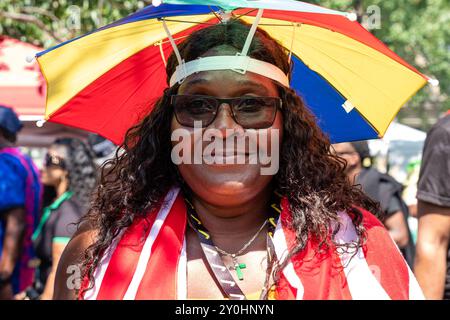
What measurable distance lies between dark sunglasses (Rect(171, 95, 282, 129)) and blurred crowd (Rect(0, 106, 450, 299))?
61.7 inches

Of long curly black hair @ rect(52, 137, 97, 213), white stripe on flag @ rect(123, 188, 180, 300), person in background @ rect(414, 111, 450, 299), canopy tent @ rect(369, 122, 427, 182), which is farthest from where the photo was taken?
canopy tent @ rect(369, 122, 427, 182)

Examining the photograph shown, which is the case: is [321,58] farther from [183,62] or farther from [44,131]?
[44,131]

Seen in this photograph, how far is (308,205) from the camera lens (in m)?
2.49

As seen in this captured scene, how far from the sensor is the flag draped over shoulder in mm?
2260

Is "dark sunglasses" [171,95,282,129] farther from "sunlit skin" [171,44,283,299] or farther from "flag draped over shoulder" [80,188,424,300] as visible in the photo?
"flag draped over shoulder" [80,188,424,300]

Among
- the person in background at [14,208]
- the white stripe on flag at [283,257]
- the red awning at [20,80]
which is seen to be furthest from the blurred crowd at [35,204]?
the white stripe on flag at [283,257]

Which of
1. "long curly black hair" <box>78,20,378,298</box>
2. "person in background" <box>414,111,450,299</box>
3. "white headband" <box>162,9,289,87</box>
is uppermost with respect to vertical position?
"white headband" <box>162,9,289,87</box>

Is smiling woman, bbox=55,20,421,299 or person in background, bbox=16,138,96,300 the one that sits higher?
smiling woman, bbox=55,20,421,299

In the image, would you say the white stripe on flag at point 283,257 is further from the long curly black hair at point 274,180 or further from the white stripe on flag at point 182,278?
the white stripe on flag at point 182,278

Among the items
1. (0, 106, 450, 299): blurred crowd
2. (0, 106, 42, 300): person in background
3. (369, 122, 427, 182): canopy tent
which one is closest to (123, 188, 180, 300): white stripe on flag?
(0, 106, 450, 299): blurred crowd

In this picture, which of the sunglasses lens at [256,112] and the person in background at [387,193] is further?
the person in background at [387,193]

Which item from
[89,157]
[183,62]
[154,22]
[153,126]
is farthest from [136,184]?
[89,157]

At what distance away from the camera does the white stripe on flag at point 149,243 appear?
2.25m

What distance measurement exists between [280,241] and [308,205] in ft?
0.56
